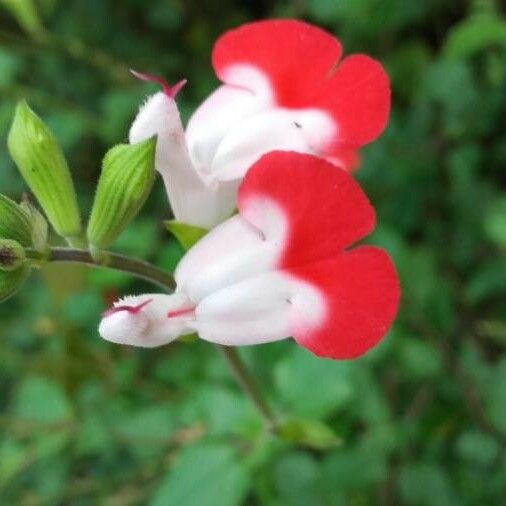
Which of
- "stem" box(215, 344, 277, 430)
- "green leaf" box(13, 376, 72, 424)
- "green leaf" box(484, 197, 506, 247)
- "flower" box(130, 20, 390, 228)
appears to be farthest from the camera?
"green leaf" box(13, 376, 72, 424)

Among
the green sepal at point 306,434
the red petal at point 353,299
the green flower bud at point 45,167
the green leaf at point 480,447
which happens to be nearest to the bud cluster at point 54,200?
the green flower bud at point 45,167

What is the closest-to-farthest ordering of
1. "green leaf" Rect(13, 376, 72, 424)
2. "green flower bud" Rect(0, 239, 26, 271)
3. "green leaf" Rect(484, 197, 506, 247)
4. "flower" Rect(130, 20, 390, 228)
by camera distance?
"green flower bud" Rect(0, 239, 26, 271) < "flower" Rect(130, 20, 390, 228) < "green leaf" Rect(484, 197, 506, 247) < "green leaf" Rect(13, 376, 72, 424)

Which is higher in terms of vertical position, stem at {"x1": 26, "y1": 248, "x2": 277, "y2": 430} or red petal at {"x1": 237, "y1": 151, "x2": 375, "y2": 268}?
red petal at {"x1": 237, "y1": 151, "x2": 375, "y2": 268}

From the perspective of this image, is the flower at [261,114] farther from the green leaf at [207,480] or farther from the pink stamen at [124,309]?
the green leaf at [207,480]

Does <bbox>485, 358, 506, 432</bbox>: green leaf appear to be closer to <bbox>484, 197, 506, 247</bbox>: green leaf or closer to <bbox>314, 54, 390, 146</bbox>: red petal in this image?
<bbox>484, 197, 506, 247</bbox>: green leaf

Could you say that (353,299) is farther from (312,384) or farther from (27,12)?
(27,12)

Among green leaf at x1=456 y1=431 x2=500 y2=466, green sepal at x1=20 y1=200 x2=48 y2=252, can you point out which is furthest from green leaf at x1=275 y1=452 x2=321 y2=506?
green sepal at x1=20 y1=200 x2=48 y2=252
